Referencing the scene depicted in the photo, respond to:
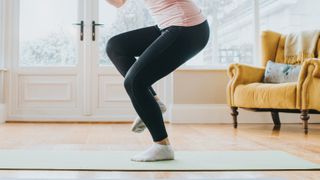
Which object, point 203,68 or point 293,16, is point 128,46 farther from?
point 293,16

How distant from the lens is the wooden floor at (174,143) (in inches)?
66.6

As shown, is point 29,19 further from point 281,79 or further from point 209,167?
point 209,167

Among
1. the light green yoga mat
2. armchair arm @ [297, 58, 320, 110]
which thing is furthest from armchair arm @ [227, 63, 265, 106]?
the light green yoga mat

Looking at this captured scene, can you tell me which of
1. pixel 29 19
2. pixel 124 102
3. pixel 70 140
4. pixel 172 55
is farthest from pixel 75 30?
pixel 172 55

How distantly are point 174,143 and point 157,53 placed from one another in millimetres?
1096

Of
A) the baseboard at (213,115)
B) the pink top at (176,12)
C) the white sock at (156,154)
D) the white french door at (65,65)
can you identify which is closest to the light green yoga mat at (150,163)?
the white sock at (156,154)

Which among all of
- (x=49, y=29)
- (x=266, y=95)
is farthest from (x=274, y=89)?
(x=49, y=29)

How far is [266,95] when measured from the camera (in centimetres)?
363

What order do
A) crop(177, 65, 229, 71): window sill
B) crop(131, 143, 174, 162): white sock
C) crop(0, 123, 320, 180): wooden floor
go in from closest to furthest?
crop(0, 123, 320, 180): wooden floor → crop(131, 143, 174, 162): white sock → crop(177, 65, 229, 71): window sill

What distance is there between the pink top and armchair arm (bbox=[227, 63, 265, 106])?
2036 millimetres

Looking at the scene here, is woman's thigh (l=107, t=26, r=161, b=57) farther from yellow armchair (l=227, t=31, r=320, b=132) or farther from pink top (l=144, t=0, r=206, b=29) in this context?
yellow armchair (l=227, t=31, r=320, b=132)

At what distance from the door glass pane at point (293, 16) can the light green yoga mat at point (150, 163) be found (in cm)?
266

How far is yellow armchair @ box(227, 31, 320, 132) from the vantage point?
3395 millimetres

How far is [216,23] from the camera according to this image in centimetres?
479
